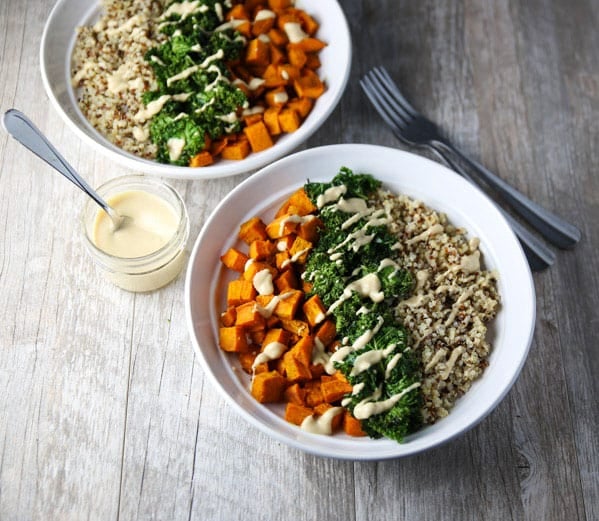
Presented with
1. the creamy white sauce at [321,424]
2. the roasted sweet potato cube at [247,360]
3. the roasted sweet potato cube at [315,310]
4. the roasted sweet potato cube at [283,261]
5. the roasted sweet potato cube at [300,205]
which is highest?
the roasted sweet potato cube at [300,205]

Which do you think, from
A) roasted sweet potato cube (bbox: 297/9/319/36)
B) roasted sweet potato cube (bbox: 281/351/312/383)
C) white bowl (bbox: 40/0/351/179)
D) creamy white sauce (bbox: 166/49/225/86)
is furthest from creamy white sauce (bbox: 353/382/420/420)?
roasted sweet potato cube (bbox: 297/9/319/36)

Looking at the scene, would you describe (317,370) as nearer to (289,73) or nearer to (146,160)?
(146,160)

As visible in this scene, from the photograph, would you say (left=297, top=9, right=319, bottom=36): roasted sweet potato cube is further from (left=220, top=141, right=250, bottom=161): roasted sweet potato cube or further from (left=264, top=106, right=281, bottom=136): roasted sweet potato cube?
(left=220, top=141, right=250, bottom=161): roasted sweet potato cube

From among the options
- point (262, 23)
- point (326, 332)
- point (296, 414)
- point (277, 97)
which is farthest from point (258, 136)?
point (296, 414)

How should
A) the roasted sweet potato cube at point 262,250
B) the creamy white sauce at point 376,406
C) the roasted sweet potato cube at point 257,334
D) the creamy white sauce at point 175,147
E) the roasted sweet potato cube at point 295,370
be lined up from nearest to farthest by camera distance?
1. the creamy white sauce at point 376,406
2. the roasted sweet potato cube at point 295,370
3. the roasted sweet potato cube at point 257,334
4. the roasted sweet potato cube at point 262,250
5. the creamy white sauce at point 175,147

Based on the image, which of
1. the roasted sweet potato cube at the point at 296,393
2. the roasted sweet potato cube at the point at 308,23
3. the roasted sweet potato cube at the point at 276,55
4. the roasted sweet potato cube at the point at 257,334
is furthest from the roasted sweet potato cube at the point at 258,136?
the roasted sweet potato cube at the point at 296,393

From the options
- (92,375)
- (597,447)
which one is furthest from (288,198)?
(597,447)

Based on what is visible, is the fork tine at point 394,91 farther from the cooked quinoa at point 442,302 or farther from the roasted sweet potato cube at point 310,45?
the cooked quinoa at point 442,302
